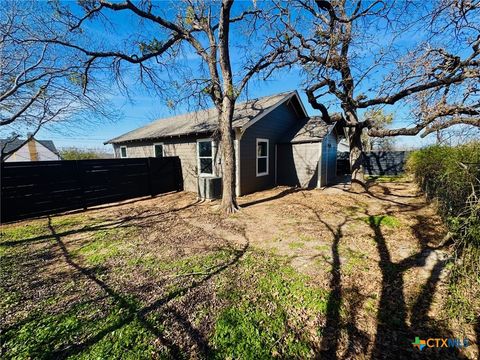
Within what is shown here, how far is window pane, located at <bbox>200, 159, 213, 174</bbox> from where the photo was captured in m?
9.40

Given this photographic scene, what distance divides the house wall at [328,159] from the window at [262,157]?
284 centimetres

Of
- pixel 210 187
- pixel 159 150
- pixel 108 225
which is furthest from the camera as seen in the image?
pixel 159 150

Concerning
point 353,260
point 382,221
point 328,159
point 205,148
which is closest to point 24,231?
point 205,148

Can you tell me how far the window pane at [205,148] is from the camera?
364 inches

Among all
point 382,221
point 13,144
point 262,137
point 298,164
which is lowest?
point 382,221

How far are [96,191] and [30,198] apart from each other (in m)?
1.73

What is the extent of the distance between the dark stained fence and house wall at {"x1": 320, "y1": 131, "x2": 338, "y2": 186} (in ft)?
13.7

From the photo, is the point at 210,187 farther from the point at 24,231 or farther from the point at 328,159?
the point at 328,159

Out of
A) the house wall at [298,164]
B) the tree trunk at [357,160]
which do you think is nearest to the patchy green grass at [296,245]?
the house wall at [298,164]

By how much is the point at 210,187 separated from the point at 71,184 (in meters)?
4.70

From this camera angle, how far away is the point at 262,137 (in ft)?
31.8

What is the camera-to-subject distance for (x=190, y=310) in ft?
8.05

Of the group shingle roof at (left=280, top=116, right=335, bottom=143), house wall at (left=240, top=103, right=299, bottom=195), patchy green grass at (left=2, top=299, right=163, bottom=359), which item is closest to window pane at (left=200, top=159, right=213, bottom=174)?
house wall at (left=240, top=103, right=299, bottom=195)

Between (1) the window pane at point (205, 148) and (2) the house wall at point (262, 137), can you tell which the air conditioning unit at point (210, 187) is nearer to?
(2) the house wall at point (262, 137)
